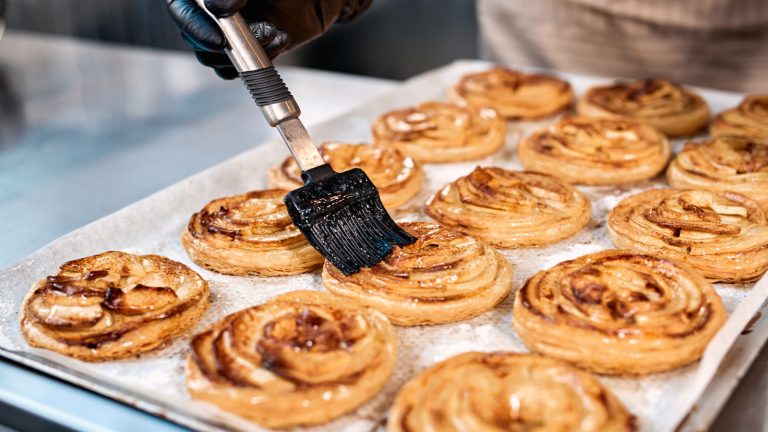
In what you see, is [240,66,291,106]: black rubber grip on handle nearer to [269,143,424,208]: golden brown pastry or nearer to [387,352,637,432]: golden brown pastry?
[269,143,424,208]: golden brown pastry

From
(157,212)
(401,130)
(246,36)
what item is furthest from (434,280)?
(401,130)

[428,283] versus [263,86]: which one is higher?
[263,86]

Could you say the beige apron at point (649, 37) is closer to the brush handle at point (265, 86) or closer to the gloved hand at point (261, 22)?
the gloved hand at point (261, 22)

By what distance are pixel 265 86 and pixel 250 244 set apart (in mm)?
652

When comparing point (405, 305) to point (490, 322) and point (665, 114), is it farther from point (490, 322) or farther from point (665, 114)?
point (665, 114)

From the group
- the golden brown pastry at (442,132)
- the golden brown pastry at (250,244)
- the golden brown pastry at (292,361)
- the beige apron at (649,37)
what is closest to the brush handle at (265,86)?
the golden brown pastry at (250,244)

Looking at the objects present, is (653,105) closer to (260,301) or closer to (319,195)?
(319,195)

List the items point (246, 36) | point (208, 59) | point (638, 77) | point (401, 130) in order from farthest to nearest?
1. point (638, 77)
2. point (401, 130)
3. point (208, 59)
4. point (246, 36)

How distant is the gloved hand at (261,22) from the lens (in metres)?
3.13

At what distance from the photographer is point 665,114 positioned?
450 cm

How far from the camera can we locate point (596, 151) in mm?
4082

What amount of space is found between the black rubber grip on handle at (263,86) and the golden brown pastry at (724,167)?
2.10 meters

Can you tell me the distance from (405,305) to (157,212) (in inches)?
55.3

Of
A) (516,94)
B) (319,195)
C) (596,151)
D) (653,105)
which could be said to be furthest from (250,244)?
(653,105)
